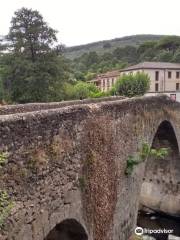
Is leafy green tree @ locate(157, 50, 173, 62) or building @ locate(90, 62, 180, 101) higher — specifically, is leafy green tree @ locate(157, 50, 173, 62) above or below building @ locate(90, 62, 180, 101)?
above

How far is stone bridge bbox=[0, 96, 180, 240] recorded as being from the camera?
611cm

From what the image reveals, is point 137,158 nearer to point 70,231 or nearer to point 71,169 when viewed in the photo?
point 70,231

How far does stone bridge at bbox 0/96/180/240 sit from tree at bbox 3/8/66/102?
20.6 metres

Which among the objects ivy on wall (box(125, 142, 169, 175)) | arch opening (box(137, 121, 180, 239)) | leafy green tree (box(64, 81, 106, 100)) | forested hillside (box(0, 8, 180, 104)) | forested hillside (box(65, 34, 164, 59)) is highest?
forested hillside (box(65, 34, 164, 59))

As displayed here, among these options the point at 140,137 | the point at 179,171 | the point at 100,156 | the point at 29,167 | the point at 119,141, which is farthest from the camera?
the point at 179,171

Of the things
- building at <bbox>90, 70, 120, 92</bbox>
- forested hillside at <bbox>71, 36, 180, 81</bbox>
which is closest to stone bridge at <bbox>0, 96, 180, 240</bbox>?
building at <bbox>90, 70, 120, 92</bbox>

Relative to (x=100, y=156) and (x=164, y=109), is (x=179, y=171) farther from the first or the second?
(x=100, y=156)

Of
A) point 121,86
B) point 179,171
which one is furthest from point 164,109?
point 121,86

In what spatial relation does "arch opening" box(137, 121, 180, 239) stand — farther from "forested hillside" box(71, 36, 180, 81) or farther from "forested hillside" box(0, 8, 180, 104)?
"forested hillside" box(71, 36, 180, 81)

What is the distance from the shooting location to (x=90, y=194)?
8727mm

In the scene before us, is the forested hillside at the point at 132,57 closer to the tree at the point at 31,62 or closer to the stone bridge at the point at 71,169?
the tree at the point at 31,62

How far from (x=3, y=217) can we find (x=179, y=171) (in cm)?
1610

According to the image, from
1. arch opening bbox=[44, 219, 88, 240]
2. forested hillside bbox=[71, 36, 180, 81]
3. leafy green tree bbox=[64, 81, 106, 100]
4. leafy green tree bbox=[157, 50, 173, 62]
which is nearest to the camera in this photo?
arch opening bbox=[44, 219, 88, 240]

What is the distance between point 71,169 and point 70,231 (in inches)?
54.0
